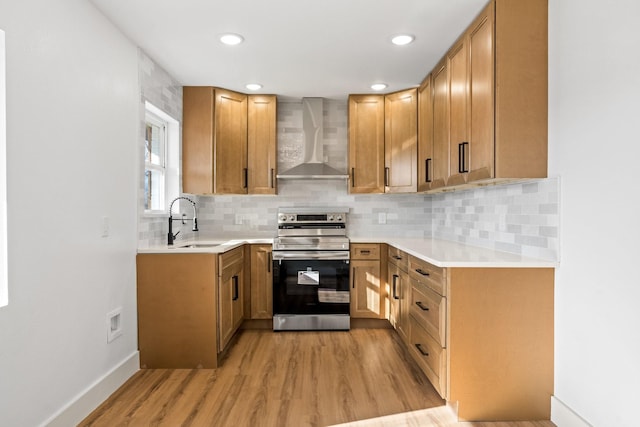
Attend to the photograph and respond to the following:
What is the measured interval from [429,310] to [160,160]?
106 inches

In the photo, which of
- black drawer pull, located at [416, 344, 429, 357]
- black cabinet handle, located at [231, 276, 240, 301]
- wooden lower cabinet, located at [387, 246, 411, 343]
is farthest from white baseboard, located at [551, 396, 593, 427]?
black cabinet handle, located at [231, 276, 240, 301]

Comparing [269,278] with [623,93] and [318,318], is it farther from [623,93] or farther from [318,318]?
[623,93]

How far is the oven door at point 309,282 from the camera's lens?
3.79m

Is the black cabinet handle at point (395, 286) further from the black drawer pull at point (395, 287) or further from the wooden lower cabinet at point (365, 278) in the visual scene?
the wooden lower cabinet at point (365, 278)

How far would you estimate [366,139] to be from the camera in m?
4.09

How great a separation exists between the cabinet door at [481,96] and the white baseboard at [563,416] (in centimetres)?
128

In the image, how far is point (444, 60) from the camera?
9.87 feet

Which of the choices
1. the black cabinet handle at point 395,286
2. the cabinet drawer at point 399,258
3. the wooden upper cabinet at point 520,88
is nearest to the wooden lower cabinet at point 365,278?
the cabinet drawer at point 399,258

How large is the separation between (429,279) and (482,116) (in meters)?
1.05

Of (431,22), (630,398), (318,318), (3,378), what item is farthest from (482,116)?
(3,378)

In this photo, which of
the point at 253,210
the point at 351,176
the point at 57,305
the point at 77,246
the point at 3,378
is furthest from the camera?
the point at 253,210

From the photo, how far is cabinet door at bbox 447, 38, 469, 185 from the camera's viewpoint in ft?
8.55

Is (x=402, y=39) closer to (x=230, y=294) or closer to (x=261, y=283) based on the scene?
(x=230, y=294)

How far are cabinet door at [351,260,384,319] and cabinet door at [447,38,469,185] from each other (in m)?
1.30
